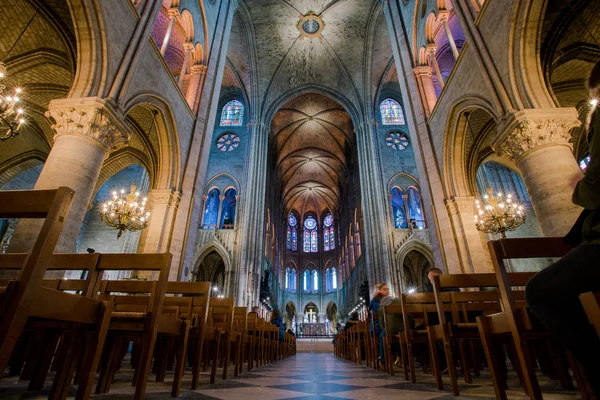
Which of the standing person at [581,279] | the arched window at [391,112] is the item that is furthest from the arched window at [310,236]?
the standing person at [581,279]

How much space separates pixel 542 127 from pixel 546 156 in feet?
1.54

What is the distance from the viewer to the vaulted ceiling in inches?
889

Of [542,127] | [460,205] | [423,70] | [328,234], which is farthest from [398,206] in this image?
[328,234]

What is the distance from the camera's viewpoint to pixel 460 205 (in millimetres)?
7457

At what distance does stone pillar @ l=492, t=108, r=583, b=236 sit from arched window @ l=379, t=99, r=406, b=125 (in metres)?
14.3

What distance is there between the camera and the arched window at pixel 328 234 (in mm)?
34000

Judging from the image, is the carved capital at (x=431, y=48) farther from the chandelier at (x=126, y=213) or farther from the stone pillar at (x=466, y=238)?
the chandelier at (x=126, y=213)

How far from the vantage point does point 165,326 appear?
2281mm

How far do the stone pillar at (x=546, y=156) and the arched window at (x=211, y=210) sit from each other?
14529 millimetres

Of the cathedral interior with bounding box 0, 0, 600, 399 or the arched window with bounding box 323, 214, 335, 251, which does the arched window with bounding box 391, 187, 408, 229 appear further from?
the arched window with bounding box 323, 214, 335, 251

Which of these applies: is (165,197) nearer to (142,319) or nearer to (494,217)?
(142,319)

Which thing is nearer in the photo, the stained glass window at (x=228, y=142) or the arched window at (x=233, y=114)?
the stained glass window at (x=228, y=142)

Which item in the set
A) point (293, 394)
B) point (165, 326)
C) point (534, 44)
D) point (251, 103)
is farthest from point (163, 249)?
point (251, 103)

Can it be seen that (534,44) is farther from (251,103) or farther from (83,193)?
(251,103)
